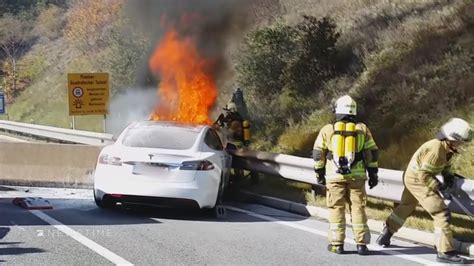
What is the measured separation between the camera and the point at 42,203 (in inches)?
365

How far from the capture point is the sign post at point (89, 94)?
21.8 meters

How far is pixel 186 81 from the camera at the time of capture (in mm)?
16547

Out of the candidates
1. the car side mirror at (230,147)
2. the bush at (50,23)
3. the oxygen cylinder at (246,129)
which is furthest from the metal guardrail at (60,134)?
the bush at (50,23)

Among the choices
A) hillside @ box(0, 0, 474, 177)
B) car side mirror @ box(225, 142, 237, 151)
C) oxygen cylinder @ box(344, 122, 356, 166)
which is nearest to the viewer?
oxygen cylinder @ box(344, 122, 356, 166)

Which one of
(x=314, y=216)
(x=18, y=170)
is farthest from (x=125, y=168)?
(x=18, y=170)

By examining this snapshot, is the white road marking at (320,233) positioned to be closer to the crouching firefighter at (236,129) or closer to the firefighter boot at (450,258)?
the firefighter boot at (450,258)

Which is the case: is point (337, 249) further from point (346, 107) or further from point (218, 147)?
point (218, 147)

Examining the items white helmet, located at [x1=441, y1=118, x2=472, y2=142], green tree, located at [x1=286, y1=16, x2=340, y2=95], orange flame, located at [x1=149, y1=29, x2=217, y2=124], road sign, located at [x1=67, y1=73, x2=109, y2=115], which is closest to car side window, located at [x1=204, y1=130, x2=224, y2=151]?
white helmet, located at [x1=441, y1=118, x2=472, y2=142]

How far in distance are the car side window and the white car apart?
25 centimetres

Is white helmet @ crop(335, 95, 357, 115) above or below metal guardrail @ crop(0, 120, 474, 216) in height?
above

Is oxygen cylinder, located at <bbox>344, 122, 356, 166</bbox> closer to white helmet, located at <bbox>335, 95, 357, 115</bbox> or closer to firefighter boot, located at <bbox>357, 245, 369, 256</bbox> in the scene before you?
white helmet, located at <bbox>335, 95, 357, 115</bbox>

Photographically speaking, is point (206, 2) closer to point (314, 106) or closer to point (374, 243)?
point (314, 106)

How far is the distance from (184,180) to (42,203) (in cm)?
224

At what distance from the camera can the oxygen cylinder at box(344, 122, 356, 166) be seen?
677 centimetres
